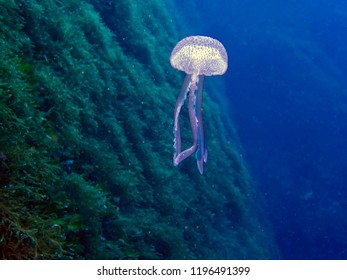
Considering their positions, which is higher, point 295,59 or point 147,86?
point 147,86

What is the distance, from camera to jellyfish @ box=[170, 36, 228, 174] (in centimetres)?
443

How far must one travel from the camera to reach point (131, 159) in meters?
4.80

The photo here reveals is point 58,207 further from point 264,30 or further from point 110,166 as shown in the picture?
point 264,30

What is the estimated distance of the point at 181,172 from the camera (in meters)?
7.02

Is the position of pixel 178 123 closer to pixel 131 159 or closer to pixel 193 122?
pixel 193 122

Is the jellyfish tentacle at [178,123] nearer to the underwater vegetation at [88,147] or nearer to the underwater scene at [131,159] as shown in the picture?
the underwater scene at [131,159]

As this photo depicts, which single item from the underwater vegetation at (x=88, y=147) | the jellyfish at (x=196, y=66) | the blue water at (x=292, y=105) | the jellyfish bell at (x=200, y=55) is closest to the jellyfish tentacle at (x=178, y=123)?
the jellyfish at (x=196, y=66)

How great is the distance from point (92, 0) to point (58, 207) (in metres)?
4.78

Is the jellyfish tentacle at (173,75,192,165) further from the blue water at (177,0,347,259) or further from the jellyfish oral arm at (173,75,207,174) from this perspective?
the blue water at (177,0,347,259)

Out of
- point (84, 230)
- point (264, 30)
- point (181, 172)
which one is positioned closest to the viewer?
point (84, 230)

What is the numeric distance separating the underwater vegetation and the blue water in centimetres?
847

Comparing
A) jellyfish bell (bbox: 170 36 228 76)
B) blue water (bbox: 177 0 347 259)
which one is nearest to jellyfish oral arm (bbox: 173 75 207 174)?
jellyfish bell (bbox: 170 36 228 76)
